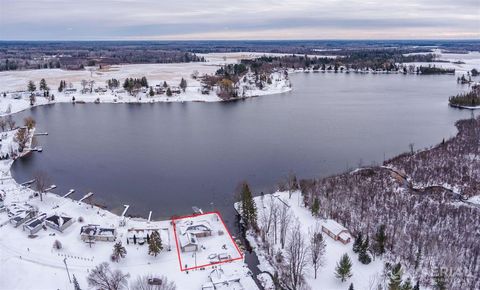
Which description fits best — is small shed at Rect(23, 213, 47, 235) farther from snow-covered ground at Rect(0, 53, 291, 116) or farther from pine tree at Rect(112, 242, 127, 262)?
snow-covered ground at Rect(0, 53, 291, 116)

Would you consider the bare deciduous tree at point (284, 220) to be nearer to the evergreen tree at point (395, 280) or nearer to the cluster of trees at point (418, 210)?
the cluster of trees at point (418, 210)

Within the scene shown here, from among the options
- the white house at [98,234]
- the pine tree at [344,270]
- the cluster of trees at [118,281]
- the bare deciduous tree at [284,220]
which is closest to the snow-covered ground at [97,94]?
the bare deciduous tree at [284,220]

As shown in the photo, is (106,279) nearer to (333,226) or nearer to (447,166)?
(333,226)

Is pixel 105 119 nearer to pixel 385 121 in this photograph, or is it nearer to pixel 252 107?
pixel 252 107

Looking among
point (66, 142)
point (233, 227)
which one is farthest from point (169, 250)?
point (66, 142)

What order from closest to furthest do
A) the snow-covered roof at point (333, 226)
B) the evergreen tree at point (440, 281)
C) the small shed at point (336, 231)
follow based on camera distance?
the evergreen tree at point (440, 281), the small shed at point (336, 231), the snow-covered roof at point (333, 226)

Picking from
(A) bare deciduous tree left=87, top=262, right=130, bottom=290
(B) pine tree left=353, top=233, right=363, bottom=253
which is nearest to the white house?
(A) bare deciduous tree left=87, top=262, right=130, bottom=290

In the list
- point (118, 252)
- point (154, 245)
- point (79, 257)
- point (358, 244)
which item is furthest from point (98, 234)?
point (358, 244)
